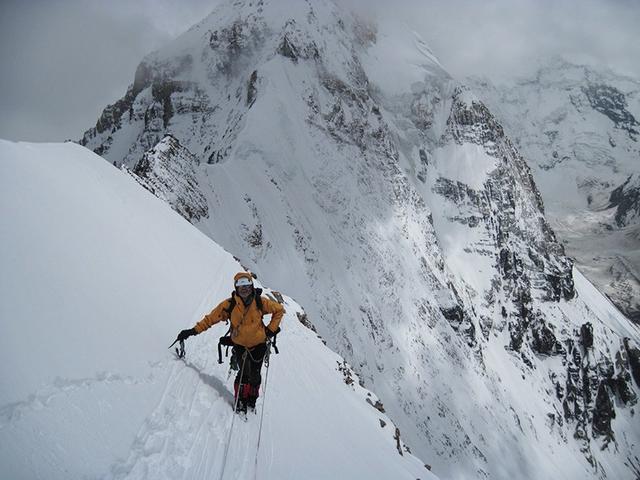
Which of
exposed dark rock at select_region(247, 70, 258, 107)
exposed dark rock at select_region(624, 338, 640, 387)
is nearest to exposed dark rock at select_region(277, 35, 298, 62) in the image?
exposed dark rock at select_region(247, 70, 258, 107)

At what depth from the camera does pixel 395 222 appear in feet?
237

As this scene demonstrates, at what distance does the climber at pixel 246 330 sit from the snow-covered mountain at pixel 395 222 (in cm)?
2692

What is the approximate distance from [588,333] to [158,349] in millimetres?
135646

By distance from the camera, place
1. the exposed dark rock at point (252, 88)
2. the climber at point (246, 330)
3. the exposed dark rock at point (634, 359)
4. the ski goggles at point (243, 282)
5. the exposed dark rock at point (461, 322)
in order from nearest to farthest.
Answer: the ski goggles at point (243, 282), the climber at point (246, 330), the exposed dark rock at point (252, 88), the exposed dark rock at point (461, 322), the exposed dark rock at point (634, 359)

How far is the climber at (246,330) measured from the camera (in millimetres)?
7359

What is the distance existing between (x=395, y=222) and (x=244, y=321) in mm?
66392

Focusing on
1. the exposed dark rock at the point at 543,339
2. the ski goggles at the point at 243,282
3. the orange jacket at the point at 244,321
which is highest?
the exposed dark rock at the point at 543,339

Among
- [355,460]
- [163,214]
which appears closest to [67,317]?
[355,460]

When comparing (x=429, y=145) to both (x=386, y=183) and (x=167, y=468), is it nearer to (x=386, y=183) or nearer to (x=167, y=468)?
(x=386, y=183)

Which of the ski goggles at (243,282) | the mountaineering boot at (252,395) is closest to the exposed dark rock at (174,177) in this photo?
the ski goggles at (243,282)

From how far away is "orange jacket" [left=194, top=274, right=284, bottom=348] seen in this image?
291 inches

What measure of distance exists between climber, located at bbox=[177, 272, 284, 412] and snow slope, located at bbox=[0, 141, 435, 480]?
49 cm

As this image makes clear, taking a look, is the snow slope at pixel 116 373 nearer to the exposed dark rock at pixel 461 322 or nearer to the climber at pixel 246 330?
the climber at pixel 246 330

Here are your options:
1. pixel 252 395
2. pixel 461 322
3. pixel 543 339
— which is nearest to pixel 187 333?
pixel 252 395
